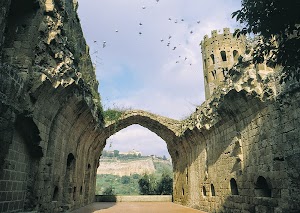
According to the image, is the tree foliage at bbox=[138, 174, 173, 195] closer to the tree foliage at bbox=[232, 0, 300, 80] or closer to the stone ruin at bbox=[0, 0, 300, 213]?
the stone ruin at bbox=[0, 0, 300, 213]

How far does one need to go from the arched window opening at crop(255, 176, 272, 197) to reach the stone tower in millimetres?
29271

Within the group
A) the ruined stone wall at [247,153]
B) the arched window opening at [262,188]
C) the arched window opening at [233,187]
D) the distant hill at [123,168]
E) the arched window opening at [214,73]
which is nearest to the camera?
the ruined stone wall at [247,153]

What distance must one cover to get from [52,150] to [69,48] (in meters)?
3.82

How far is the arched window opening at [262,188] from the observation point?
8.83 m

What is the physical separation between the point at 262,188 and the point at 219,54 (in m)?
31.4

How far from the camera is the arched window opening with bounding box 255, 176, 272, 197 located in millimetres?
8834

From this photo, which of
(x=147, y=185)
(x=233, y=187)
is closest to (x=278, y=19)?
(x=233, y=187)

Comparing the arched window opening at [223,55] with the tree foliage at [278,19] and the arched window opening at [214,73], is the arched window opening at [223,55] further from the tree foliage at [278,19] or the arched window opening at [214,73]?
the tree foliage at [278,19]

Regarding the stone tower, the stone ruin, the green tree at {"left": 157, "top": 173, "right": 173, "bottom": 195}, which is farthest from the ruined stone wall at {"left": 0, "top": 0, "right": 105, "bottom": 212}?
the stone tower

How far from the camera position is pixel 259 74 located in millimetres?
9047

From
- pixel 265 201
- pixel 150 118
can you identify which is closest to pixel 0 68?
pixel 265 201

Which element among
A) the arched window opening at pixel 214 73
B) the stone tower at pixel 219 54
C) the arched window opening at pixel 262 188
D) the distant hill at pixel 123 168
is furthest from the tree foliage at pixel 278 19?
the distant hill at pixel 123 168

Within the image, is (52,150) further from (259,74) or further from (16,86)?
(259,74)

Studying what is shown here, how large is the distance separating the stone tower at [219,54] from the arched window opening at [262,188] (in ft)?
96.0
